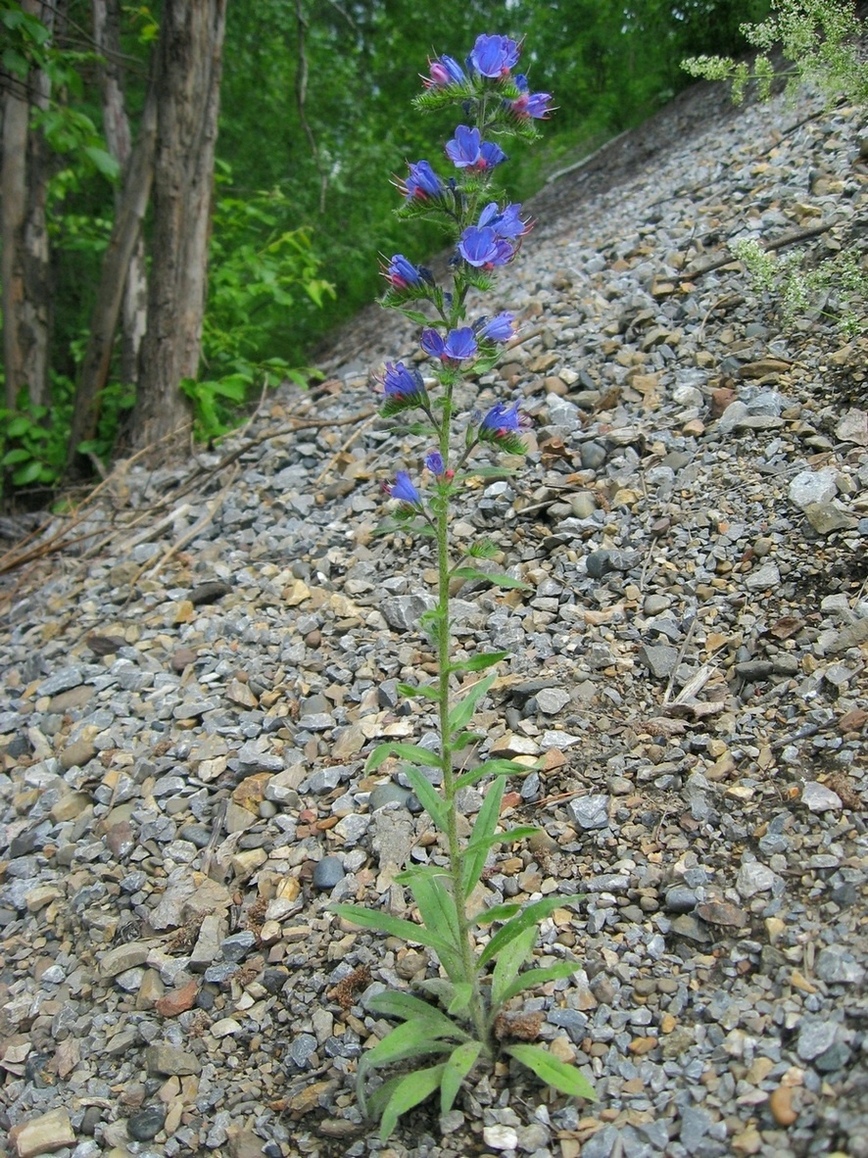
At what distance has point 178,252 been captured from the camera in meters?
5.78

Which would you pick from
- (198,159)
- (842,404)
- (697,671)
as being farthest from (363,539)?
(198,159)

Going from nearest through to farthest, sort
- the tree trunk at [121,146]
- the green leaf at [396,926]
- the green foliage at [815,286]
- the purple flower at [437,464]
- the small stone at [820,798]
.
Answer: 1. the purple flower at [437,464]
2. the green leaf at [396,926]
3. the small stone at [820,798]
4. the green foliage at [815,286]
5. the tree trunk at [121,146]

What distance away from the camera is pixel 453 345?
2.01 m

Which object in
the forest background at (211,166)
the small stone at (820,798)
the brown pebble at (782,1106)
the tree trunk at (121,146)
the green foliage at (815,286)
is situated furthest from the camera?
the tree trunk at (121,146)

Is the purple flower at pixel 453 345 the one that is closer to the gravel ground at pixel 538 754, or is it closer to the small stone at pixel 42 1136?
the gravel ground at pixel 538 754

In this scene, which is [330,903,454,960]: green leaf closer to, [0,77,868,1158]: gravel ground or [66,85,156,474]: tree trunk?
[0,77,868,1158]: gravel ground

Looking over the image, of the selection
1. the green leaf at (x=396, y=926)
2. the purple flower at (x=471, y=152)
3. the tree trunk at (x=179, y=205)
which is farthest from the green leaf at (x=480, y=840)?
the tree trunk at (x=179, y=205)

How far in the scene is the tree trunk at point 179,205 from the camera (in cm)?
559

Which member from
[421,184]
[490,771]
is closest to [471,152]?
[421,184]

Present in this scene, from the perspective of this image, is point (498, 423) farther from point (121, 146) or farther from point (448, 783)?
point (121, 146)

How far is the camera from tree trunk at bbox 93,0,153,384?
654 centimetres

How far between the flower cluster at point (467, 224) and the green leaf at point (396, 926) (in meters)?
0.92

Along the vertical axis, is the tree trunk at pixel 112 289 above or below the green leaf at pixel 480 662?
above

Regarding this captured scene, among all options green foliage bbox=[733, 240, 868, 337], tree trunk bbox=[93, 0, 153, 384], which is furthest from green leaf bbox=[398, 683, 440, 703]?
tree trunk bbox=[93, 0, 153, 384]
